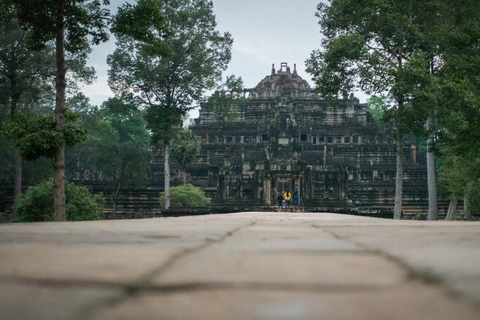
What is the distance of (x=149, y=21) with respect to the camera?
30.2 ft

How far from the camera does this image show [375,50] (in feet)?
53.5

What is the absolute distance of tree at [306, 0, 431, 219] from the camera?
1433 centimetres

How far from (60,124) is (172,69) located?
13.7m

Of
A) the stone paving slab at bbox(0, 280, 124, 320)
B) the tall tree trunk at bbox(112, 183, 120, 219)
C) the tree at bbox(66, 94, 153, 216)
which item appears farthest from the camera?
the tall tree trunk at bbox(112, 183, 120, 219)

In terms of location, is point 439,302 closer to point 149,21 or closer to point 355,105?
point 149,21

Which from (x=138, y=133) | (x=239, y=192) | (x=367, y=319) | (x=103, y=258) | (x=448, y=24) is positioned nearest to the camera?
(x=367, y=319)

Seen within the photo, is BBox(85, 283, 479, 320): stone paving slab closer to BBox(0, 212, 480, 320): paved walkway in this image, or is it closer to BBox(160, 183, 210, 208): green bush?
BBox(0, 212, 480, 320): paved walkway

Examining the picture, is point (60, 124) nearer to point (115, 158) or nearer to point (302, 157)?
point (115, 158)

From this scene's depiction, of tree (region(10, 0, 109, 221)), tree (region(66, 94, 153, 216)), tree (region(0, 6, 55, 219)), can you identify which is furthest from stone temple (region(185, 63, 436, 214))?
tree (region(10, 0, 109, 221))

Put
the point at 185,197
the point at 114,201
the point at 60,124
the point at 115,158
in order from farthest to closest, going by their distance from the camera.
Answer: the point at 115,158 → the point at 114,201 → the point at 185,197 → the point at 60,124

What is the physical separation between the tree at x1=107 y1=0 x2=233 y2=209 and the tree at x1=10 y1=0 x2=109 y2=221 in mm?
11247

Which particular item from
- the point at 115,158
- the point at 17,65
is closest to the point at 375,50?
the point at 17,65

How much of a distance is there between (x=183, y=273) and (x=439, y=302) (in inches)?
18.5

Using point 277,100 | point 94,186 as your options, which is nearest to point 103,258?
point 94,186
